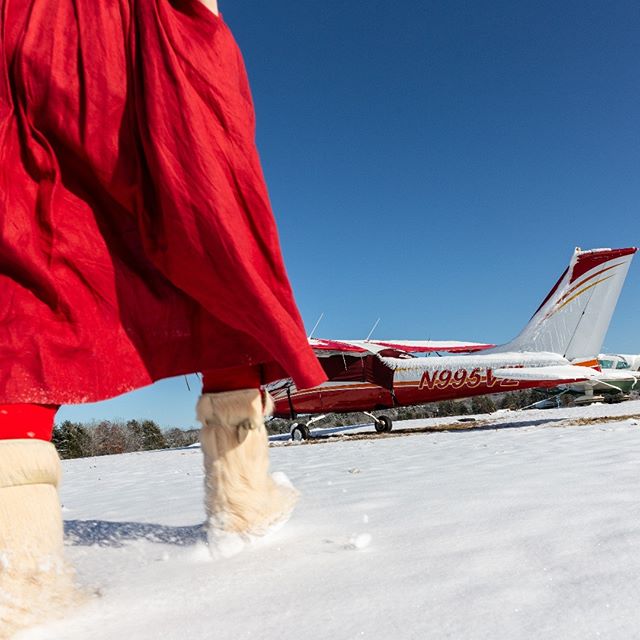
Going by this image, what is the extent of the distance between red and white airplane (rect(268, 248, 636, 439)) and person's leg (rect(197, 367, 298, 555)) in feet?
34.7

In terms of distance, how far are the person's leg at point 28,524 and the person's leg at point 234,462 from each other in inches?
16.1

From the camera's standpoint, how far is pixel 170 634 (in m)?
0.77

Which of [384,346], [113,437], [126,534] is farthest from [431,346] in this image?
[113,437]

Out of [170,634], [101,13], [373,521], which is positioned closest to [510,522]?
[373,521]

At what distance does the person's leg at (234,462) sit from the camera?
1.22 metres

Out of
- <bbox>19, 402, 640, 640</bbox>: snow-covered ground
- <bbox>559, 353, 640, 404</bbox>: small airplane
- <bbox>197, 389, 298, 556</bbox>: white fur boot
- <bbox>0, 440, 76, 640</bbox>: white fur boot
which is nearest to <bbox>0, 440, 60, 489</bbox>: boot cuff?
<bbox>0, 440, 76, 640</bbox>: white fur boot

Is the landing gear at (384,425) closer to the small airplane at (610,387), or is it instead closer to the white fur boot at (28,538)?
the small airplane at (610,387)

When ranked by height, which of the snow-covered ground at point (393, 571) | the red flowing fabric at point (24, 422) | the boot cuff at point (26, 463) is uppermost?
the red flowing fabric at point (24, 422)

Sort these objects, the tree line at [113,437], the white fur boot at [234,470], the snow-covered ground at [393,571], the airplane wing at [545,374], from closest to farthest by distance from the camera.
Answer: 1. the snow-covered ground at [393,571]
2. the white fur boot at [234,470]
3. the airplane wing at [545,374]
4. the tree line at [113,437]

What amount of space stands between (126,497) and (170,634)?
2.28 metres

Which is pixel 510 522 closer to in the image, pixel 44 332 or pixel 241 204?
pixel 241 204

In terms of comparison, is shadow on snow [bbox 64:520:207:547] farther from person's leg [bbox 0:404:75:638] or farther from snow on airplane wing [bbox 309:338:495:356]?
snow on airplane wing [bbox 309:338:495:356]

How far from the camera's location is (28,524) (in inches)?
31.3

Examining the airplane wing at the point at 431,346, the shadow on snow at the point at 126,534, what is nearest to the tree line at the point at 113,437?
the airplane wing at the point at 431,346
